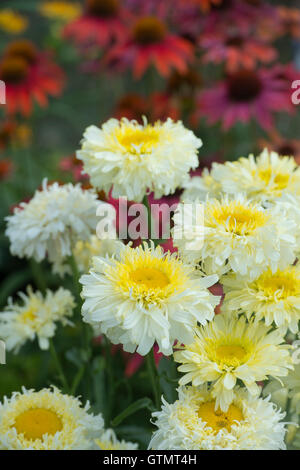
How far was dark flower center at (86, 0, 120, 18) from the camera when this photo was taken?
1651 millimetres

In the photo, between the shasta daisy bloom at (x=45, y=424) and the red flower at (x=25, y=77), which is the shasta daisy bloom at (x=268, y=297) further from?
the red flower at (x=25, y=77)

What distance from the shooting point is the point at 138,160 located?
2.24 feet

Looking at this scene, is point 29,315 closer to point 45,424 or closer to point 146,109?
point 45,424

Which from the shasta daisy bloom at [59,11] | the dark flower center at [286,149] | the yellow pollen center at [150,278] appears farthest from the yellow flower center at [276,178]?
the shasta daisy bloom at [59,11]

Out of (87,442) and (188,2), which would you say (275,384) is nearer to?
(87,442)

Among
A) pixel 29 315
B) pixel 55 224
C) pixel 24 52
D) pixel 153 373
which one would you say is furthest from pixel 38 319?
pixel 24 52

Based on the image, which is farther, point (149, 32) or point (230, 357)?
point (149, 32)

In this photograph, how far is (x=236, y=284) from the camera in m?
0.59

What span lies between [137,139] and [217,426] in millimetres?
320

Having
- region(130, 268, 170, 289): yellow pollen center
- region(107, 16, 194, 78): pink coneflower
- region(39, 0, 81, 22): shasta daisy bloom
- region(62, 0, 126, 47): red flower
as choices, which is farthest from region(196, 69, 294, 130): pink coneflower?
region(130, 268, 170, 289): yellow pollen center

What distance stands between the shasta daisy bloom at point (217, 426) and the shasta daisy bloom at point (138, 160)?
0.22 metres

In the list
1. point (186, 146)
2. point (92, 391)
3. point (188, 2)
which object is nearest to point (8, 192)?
point (188, 2)

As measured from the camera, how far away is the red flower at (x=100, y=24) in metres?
1.60

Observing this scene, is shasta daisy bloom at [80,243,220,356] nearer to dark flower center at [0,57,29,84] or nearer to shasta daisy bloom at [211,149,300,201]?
shasta daisy bloom at [211,149,300,201]
